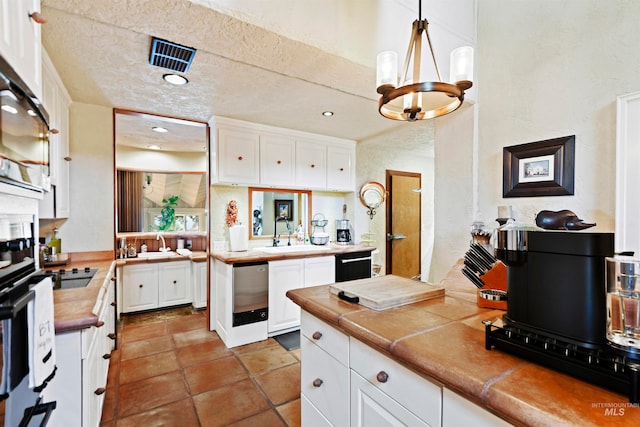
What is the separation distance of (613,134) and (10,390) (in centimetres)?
284

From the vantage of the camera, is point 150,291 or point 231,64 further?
point 150,291

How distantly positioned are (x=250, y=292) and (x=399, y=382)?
2332mm

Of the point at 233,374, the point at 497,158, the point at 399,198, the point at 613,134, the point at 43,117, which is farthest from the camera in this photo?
the point at 399,198

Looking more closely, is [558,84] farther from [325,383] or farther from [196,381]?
[196,381]

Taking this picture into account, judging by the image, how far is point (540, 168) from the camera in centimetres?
198

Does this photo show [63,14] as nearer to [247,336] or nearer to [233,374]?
[233,374]

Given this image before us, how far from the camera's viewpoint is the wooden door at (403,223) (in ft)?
15.3

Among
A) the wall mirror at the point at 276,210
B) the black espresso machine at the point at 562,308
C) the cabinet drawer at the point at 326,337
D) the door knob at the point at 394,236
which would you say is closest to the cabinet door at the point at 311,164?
the wall mirror at the point at 276,210

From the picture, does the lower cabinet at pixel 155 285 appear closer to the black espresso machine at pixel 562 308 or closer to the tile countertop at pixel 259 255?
the tile countertop at pixel 259 255

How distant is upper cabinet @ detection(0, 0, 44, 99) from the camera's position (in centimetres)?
93

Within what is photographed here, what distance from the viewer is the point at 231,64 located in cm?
208

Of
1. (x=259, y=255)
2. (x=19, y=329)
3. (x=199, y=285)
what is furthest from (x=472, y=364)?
(x=199, y=285)

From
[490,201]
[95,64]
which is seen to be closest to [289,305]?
[490,201]

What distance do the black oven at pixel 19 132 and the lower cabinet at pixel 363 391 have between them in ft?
4.21
